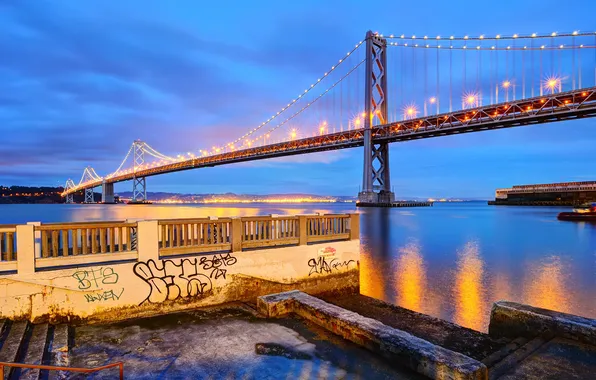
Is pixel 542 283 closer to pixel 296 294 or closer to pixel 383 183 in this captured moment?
pixel 296 294

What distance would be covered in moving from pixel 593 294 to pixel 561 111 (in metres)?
43.6

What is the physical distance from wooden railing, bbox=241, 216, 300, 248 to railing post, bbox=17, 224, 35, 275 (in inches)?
153

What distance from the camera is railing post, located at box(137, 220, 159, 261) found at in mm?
6820

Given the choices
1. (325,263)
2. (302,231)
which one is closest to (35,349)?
(302,231)

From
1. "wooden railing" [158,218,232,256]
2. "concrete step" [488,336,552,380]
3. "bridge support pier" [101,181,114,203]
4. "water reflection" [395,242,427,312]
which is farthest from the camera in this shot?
"bridge support pier" [101,181,114,203]

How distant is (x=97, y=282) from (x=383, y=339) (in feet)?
16.2

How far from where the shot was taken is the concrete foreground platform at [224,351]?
14.6 ft

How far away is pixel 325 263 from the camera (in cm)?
962

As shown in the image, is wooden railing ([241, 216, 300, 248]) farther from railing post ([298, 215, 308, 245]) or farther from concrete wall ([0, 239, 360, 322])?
concrete wall ([0, 239, 360, 322])

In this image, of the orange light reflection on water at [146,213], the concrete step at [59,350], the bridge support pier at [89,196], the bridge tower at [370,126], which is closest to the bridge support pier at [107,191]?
the orange light reflection on water at [146,213]

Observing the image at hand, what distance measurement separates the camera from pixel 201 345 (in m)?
5.30

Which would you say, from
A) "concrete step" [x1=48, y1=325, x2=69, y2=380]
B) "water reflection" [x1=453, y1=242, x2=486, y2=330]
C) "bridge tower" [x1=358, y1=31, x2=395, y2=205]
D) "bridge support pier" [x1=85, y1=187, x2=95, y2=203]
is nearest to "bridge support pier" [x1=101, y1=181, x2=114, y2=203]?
"bridge support pier" [x1=85, y1=187, x2=95, y2=203]

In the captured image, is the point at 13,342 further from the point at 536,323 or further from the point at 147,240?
the point at 536,323

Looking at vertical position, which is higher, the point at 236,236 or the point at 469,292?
the point at 236,236
